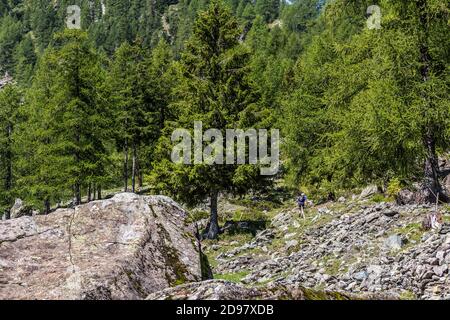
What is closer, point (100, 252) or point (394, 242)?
point (100, 252)

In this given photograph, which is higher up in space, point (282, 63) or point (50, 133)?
point (282, 63)

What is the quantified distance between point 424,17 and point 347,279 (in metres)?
8.86

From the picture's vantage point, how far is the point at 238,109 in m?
24.2

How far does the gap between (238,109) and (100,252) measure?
17482 millimetres

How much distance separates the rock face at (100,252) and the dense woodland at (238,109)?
8.57 meters

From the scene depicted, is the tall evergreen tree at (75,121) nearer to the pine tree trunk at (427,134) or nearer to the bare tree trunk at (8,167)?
the bare tree trunk at (8,167)

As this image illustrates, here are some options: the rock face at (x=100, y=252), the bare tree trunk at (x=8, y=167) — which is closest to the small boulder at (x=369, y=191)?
the rock face at (x=100, y=252)

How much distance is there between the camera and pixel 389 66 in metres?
14.1

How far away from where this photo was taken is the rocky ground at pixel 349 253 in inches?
388

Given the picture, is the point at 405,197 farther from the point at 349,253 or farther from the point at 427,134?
the point at 349,253

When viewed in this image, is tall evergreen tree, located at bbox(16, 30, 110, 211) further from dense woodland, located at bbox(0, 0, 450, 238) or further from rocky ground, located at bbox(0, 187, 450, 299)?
rocky ground, located at bbox(0, 187, 450, 299)

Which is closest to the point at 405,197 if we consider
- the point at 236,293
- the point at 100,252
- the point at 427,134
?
the point at 427,134

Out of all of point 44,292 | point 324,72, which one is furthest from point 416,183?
point 44,292
